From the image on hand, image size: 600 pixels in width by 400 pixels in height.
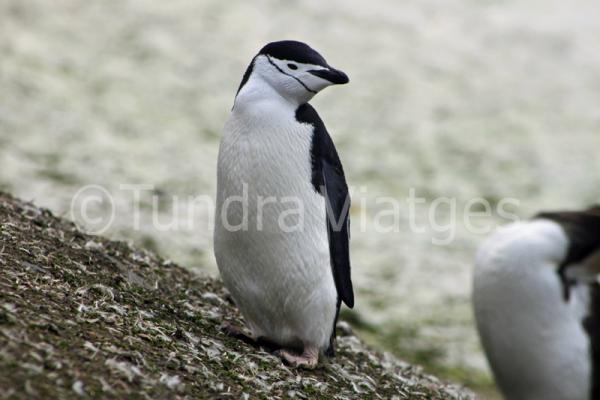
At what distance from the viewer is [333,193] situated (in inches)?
231

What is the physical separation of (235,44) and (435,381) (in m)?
13.2

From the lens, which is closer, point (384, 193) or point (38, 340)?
point (38, 340)

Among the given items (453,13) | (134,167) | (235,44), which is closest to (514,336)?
(134,167)

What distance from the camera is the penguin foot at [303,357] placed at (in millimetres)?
5723

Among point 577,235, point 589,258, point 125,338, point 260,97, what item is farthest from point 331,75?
point 125,338

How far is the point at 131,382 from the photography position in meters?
4.47

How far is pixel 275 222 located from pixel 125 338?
44.5 inches

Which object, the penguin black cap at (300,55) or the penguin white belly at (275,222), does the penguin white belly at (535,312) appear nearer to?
the penguin white belly at (275,222)

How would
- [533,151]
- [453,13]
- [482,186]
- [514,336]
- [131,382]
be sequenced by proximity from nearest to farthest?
[131,382]
[514,336]
[482,186]
[533,151]
[453,13]

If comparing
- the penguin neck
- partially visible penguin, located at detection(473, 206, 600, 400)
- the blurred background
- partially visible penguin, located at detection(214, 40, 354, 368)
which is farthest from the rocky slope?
the blurred background

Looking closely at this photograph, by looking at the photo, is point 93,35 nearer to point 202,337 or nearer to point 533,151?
point 533,151

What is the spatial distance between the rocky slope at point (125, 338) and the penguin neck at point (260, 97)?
1348mm

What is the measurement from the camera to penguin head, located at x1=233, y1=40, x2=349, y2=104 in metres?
5.65

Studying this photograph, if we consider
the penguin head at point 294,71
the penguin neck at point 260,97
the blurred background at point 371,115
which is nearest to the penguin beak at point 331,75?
the penguin head at point 294,71
